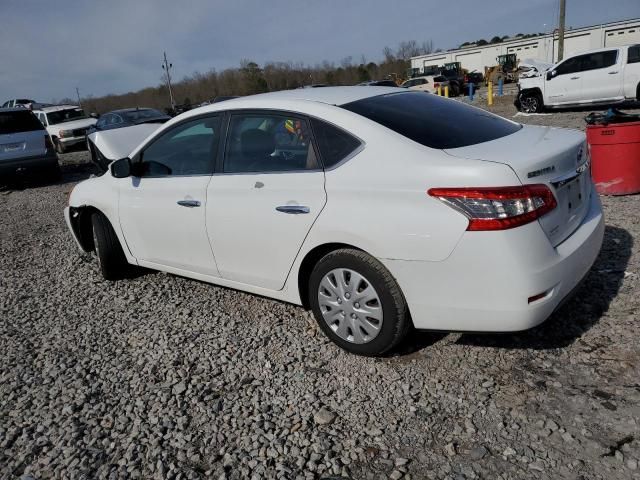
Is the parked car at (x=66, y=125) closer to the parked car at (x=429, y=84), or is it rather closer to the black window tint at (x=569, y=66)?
the black window tint at (x=569, y=66)

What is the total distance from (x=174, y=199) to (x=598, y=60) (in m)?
15.9

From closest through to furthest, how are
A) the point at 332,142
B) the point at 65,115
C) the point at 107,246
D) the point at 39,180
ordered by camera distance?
the point at 332,142 → the point at 107,246 → the point at 39,180 → the point at 65,115

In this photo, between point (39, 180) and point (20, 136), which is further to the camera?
point (39, 180)

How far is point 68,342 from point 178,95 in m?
78.9

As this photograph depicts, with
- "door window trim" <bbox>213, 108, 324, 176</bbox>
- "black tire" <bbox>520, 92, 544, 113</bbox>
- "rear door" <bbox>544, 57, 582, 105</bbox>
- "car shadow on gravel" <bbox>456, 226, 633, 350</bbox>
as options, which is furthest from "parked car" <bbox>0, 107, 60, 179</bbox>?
"rear door" <bbox>544, 57, 582, 105</bbox>

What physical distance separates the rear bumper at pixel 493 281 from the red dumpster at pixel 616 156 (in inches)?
136

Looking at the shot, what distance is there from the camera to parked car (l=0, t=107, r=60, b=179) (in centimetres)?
1082

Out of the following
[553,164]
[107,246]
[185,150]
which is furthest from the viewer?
[107,246]

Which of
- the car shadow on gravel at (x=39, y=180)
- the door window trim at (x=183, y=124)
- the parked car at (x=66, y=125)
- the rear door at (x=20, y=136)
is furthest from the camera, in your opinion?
the parked car at (x=66, y=125)

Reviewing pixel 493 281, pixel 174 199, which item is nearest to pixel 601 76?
pixel 174 199

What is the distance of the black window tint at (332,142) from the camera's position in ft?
9.62

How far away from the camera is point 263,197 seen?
10.6 ft

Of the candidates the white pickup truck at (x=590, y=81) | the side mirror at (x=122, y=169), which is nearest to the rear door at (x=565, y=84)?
the white pickup truck at (x=590, y=81)

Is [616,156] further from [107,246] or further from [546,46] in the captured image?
[546,46]
